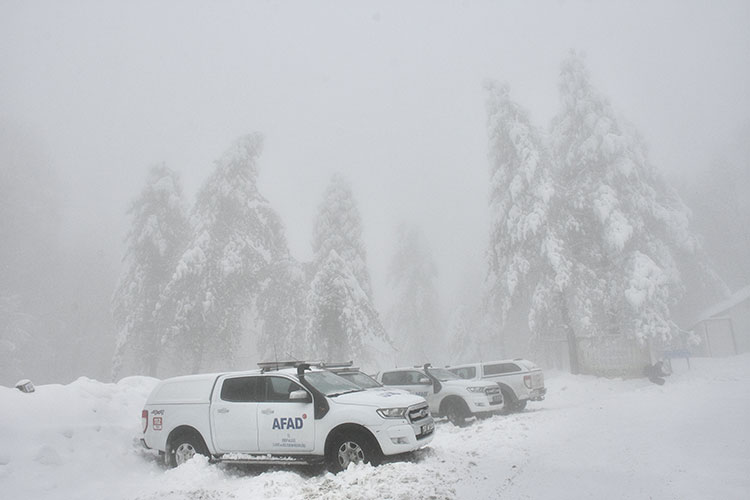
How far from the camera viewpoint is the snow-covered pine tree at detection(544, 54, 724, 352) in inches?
861

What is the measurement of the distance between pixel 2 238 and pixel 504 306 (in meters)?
46.7

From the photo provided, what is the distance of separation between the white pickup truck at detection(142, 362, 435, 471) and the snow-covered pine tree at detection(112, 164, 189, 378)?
54.6 ft

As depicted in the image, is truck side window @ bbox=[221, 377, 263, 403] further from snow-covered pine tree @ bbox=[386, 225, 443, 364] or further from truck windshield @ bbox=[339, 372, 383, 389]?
snow-covered pine tree @ bbox=[386, 225, 443, 364]

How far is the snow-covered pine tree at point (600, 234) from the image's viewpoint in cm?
2188

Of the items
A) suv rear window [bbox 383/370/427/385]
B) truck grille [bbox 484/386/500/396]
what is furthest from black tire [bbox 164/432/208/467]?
truck grille [bbox 484/386/500/396]

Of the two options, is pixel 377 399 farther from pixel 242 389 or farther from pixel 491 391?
pixel 491 391

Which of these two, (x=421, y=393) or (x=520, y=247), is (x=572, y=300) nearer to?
(x=520, y=247)

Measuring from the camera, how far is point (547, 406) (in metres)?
17.4

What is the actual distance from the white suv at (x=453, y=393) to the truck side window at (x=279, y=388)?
654 cm

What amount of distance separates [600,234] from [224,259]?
18.4m

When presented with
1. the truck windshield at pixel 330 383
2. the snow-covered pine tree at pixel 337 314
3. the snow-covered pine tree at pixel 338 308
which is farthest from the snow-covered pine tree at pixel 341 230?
the truck windshield at pixel 330 383

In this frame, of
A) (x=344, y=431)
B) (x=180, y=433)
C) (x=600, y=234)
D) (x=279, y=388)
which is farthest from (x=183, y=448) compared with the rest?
(x=600, y=234)

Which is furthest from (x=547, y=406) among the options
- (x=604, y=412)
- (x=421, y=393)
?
(x=421, y=393)

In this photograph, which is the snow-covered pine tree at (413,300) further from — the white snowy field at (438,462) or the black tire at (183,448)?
the black tire at (183,448)
